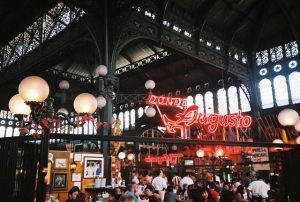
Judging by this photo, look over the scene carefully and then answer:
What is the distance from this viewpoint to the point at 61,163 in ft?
31.6

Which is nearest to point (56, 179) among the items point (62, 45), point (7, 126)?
point (62, 45)

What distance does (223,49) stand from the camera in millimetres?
15336

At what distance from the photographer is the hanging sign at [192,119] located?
10738mm

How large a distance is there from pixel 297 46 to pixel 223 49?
16.4 feet

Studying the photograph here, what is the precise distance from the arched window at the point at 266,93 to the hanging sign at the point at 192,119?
5.89 meters

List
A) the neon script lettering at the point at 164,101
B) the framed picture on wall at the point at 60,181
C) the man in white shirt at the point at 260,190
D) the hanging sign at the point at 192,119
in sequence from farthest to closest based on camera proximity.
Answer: the hanging sign at the point at 192,119
the neon script lettering at the point at 164,101
the framed picture on wall at the point at 60,181
the man in white shirt at the point at 260,190

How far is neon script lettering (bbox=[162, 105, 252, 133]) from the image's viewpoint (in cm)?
1076

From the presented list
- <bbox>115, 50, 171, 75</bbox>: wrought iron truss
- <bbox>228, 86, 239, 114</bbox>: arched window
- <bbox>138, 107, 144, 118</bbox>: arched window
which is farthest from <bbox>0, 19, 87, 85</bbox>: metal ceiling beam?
<bbox>138, 107, 144, 118</bbox>: arched window

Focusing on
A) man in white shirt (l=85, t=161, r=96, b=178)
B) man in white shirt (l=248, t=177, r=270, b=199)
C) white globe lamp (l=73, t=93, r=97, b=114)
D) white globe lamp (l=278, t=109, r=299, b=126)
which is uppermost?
white globe lamp (l=73, t=93, r=97, b=114)

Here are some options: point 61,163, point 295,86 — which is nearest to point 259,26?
point 295,86

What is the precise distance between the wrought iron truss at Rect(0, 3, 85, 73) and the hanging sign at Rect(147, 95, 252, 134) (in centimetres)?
544

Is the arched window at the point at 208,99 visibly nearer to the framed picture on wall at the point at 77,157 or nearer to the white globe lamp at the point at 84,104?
the framed picture on wall at the point at 77,157

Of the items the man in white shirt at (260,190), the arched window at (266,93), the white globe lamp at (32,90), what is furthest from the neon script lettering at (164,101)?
the arched window at (266,93)

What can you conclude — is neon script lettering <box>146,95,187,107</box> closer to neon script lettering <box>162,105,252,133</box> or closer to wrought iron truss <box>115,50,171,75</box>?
neon script lettering <box>162,105,252,133</box>
